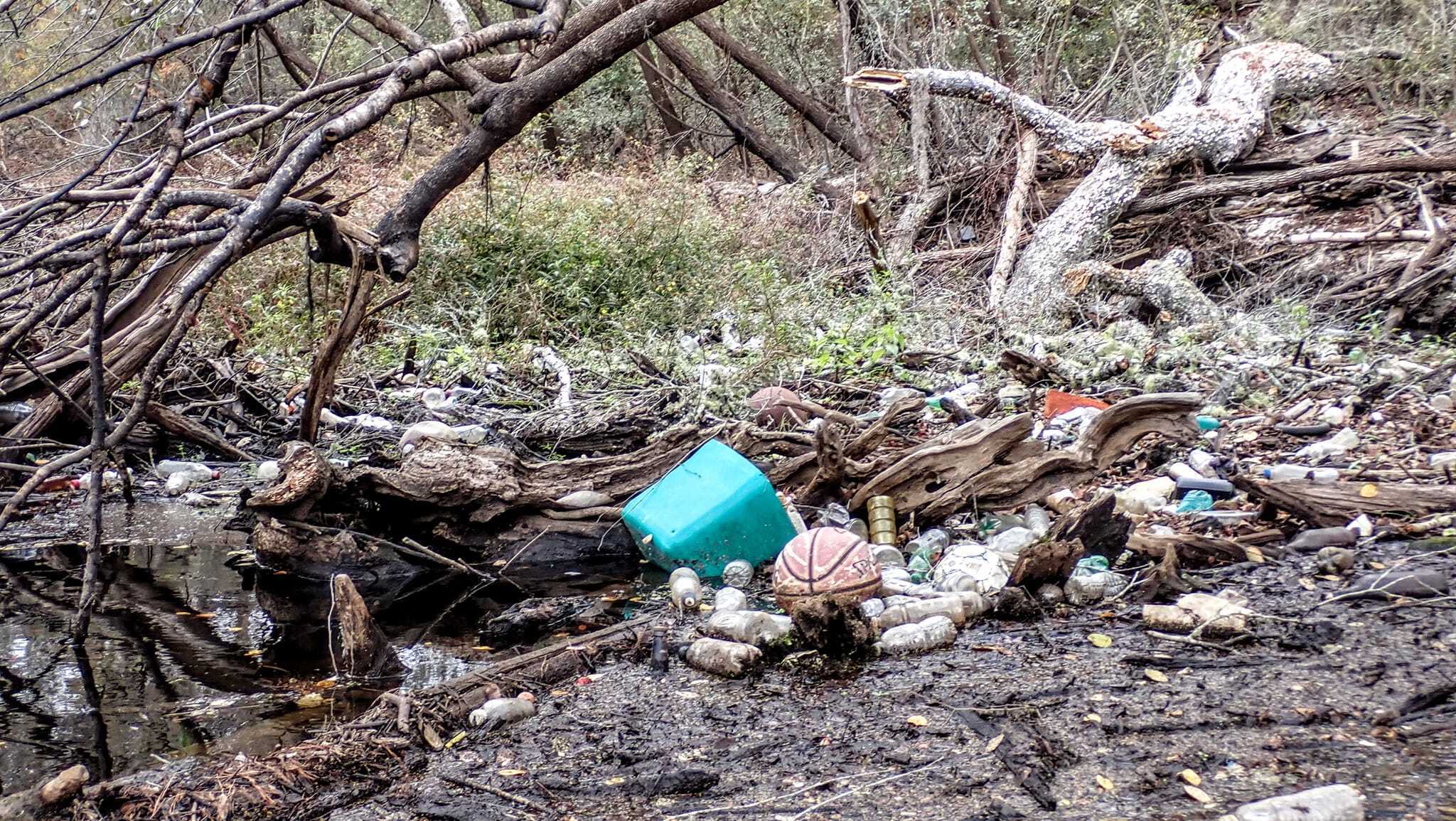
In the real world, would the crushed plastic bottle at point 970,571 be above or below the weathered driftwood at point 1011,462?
below

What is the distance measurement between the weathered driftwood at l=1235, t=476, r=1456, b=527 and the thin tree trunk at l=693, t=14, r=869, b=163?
742 centimetres

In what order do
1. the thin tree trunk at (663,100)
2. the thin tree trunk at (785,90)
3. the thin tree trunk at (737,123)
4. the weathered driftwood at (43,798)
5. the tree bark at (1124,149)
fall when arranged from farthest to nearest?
the thin tree trunk at (663,100) < the thin tree trunk at (737,123) < the thin tree trunk at (785,90) < the tree bark at (1124,149) < the weathered driftwood at (43,798)

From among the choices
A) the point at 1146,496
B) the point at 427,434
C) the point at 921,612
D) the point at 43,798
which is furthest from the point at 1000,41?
the point at 43,798

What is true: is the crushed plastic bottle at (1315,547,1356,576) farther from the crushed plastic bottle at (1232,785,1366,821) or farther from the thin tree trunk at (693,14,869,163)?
the thin tree trunk at (693,14,869,163)

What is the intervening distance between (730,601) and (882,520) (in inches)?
31.7

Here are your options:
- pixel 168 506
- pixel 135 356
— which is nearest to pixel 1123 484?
pixel 135 356

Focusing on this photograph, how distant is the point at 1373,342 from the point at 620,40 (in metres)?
4.34

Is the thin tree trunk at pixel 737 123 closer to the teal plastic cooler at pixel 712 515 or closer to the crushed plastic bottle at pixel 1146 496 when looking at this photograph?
the crushed plastic bottle at pixel 1146 496

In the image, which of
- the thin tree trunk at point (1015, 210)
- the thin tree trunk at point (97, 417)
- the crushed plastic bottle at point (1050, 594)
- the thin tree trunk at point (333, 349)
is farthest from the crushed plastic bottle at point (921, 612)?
the thin tree trunk at point (1015, 210)

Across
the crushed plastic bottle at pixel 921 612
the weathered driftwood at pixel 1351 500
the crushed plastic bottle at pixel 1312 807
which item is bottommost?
the crushed plastic bottle at pixel 1312 807

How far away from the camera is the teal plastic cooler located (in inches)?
149

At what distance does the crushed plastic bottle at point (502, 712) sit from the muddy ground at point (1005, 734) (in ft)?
0.12

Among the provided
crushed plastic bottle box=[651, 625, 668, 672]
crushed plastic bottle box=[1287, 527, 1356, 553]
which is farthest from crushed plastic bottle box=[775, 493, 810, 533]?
crushed plastic bottle box=[1287, 527, 1356, 553]

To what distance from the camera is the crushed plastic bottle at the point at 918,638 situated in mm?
2990
